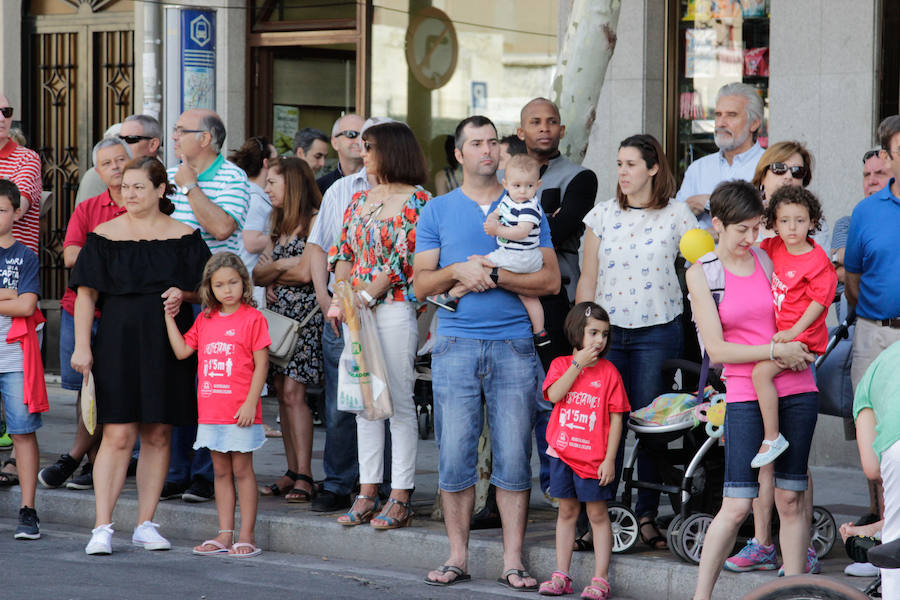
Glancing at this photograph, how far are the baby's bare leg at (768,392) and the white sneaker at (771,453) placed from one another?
0.07ft

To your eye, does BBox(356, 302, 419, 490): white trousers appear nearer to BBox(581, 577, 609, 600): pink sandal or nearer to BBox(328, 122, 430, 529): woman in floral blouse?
BBox(328, 122, 430, 529): woman in floral blouse

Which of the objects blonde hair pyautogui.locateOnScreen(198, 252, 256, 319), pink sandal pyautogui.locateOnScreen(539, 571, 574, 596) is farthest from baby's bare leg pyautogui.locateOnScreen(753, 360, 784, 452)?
blonde hair pyautogui.locateOnScreen(198, 252, 256, 319)

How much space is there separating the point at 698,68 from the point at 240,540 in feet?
18.4

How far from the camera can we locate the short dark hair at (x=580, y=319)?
6.27m

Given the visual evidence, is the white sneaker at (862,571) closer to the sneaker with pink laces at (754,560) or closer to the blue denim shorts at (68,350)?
the sneaker with pink laces at (754,560)

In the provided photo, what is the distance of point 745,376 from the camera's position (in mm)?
5855

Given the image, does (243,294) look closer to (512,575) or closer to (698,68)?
(512,575)

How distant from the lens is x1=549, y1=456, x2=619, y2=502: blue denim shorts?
623cm

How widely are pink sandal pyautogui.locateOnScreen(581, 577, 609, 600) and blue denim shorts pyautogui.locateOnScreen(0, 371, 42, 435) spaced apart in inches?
130

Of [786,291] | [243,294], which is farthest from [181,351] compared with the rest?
[786,291]

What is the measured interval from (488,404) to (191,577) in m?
1.65

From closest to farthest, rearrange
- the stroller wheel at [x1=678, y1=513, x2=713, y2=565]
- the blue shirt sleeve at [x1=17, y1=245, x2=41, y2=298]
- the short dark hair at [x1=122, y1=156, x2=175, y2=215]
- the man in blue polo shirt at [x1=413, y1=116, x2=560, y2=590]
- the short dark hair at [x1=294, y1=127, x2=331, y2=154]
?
the stroller wheel at [x1=678, y1=513, x2=713, y2=565]
the man in blue polo shirt at [x1=413, y1=116, x2=560, y2=590]
the short dark hair at [x1=122, y1=156, x2=175, y2=215]
the blue shirt sleeve at [x1=17, y1=245, x2=41, y2=298]
the short dark hair at [x1=294, y1=127, x2=331, y2=154]

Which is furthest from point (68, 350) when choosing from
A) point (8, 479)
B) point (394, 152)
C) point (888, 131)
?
point (888, 131)

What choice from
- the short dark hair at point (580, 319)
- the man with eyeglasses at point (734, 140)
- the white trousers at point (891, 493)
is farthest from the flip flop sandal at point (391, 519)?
the white trousers at point (891, 493)
